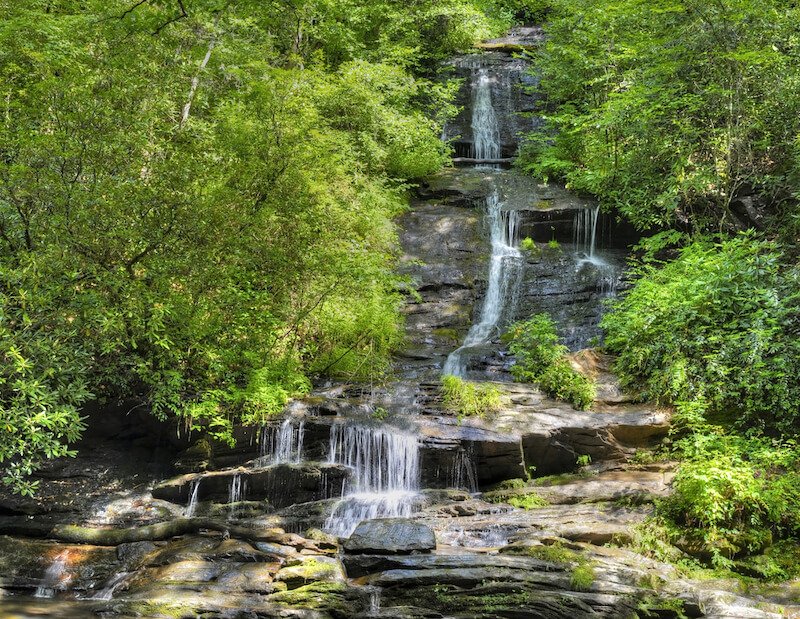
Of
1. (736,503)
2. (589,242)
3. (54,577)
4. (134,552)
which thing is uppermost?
(589,242)

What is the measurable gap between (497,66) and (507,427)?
55.4 feet

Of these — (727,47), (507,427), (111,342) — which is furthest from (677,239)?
(111,342)

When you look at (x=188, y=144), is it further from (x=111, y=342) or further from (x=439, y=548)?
(x=439, y=548)

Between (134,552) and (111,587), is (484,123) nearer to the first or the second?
(134,552)

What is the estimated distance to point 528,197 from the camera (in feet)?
54.0

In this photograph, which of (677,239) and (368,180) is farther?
(368,180)

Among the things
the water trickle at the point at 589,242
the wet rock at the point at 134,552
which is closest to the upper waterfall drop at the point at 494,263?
the water trickle at the point at 589,242

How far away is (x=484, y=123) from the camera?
2061cm

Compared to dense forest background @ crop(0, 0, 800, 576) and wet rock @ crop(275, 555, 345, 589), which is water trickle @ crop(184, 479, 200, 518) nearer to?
dense forest background @ crop(0, 0, 800, 576)

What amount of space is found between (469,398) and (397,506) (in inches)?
94.0

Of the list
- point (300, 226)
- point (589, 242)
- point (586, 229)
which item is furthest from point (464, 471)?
point (586, 229)

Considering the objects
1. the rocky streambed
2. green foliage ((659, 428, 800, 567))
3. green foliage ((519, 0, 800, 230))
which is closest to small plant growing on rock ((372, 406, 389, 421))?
the rocky streambed

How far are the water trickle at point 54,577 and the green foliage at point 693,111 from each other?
1229 centimetres

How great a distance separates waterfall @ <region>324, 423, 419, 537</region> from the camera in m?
8.58
